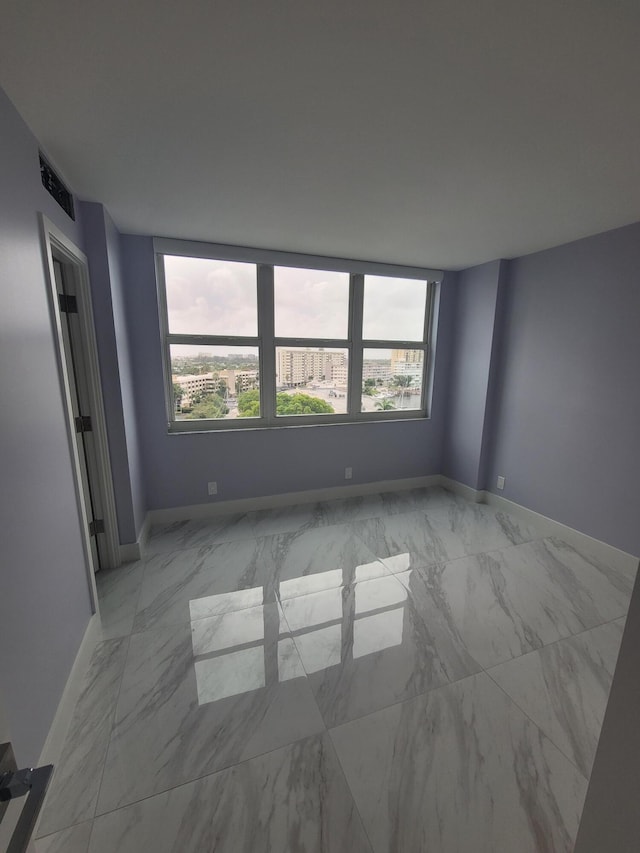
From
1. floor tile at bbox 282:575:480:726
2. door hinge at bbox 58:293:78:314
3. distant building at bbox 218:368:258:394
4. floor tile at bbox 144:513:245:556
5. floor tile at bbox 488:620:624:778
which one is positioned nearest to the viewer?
floor tile at bbox 488:620:624:778

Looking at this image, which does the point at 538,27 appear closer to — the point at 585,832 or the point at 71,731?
the point at 585,832

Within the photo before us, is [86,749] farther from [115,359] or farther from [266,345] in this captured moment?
[266,345]

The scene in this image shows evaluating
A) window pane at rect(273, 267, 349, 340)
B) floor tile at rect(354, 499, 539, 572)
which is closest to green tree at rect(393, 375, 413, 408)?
window pane at rect(273, 267, 349, 340)

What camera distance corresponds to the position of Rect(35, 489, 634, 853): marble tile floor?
1149mm

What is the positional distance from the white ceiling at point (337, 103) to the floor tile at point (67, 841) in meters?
2.45

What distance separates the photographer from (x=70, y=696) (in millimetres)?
1513

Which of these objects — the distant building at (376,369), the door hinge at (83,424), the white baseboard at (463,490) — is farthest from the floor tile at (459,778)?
the distant building at (376,369)

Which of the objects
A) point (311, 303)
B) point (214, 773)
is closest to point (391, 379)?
point (311, 303)

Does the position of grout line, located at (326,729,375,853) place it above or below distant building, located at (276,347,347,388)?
below

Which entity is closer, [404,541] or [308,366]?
[404,541]

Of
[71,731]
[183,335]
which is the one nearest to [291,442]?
[183,335]

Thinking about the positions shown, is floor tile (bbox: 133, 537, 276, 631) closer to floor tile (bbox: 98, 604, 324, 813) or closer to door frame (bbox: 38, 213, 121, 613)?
floor tile (bbox: 98, 604, 324, 813)

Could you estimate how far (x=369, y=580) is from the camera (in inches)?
95.0

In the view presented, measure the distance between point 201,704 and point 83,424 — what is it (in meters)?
1.78
